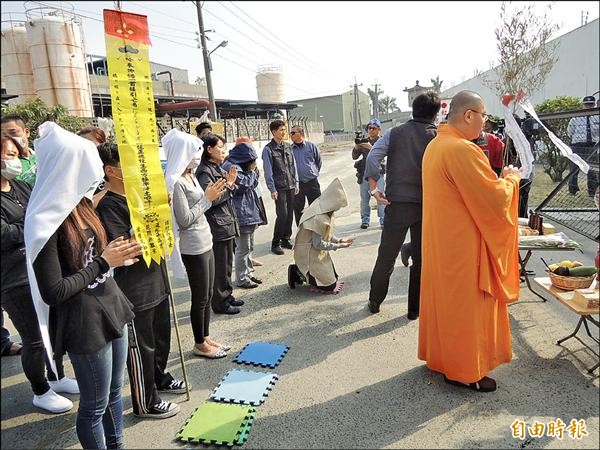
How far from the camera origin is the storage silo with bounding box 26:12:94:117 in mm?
17281

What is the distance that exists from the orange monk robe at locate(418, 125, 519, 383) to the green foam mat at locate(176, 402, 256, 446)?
1.36 meters

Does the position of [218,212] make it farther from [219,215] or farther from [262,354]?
[262,354]

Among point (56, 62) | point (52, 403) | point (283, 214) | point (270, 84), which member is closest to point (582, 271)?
point (52, 403)

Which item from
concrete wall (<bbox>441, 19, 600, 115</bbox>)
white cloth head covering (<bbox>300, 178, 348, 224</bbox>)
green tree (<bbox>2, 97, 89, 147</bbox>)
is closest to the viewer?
white cloth head covering (<bbox>300, 178, 348, 224</bbox>)

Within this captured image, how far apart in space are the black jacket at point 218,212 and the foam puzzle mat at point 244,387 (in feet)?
4.13

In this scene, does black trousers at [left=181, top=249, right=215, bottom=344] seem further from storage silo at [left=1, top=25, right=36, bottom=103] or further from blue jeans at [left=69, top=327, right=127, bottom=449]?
storage silo at [left=1, top=25, right=36, bottom=103]

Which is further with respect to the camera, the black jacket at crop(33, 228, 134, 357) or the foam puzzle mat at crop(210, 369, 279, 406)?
the foam puzzle mat at crop(210, 369, 279, 406)

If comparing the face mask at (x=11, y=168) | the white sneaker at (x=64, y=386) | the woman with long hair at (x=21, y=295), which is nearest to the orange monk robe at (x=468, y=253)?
the face mask at (x=11, y=168)

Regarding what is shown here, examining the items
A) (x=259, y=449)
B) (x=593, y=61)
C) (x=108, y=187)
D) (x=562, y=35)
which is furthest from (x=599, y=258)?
(x=562, y=35)

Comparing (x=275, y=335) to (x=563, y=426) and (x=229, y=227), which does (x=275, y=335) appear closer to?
(x=229, y=227)

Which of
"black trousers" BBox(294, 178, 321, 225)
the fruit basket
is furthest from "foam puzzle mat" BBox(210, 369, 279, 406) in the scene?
"black trousers" BBox(294, 178, 321, 225)

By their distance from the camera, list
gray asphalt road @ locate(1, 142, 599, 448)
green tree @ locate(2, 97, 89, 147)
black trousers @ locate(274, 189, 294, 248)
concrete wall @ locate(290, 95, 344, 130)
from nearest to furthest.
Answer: gray asphalt road @ locate(1, 142, 599, 448) → black trousers @ locate(274, 189, 294, 248) → green tree @ locate(2, 97, 89, 147) → concrete wall @ locate(290, 95, 344, 130)

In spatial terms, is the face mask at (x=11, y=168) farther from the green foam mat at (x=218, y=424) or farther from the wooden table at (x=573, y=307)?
the wooden table at (x=573, y=307)

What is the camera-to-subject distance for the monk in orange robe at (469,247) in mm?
2465
